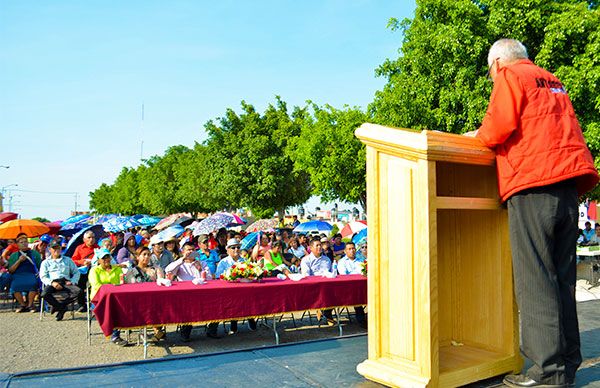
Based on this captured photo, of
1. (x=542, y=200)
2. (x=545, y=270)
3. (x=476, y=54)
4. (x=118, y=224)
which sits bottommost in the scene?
(x=545, y=270)

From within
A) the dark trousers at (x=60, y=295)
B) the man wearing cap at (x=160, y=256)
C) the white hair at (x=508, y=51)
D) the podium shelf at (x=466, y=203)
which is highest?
the white hair at (x=508, y=51)

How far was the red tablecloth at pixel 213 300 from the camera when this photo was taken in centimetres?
707

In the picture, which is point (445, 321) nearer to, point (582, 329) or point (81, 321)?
point (582, 329)

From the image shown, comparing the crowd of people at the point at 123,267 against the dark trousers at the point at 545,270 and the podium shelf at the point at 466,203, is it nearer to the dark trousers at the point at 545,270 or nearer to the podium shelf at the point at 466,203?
the podium shelf at the point at 466,203

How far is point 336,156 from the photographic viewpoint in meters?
25.0

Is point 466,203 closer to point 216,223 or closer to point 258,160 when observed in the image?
point 216,223

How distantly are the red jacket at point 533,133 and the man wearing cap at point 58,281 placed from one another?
10004 mm

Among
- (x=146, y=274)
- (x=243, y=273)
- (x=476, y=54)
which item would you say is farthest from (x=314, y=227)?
(x=243, y=273)

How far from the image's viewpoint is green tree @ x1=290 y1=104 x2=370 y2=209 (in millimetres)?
24891

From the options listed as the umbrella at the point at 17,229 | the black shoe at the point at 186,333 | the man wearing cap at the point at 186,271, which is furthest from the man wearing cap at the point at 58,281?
the umbrella at the point at 17,229

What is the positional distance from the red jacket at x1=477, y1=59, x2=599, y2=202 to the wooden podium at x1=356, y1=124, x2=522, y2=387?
157mm

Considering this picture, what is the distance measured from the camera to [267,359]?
3418mm

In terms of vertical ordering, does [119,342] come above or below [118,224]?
below

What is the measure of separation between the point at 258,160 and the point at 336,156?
10.5m
